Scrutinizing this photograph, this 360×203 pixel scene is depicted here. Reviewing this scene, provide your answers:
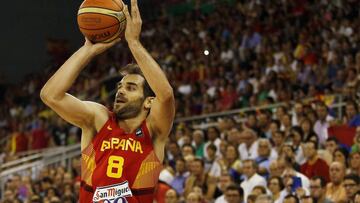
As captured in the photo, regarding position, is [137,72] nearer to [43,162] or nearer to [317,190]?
[317,190]

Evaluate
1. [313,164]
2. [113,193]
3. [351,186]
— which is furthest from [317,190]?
[113,193]

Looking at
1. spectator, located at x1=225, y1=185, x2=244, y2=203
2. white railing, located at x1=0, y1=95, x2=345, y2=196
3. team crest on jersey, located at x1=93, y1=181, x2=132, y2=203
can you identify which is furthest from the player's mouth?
white railing, located at x1=0, y1=95, x2=345, y2=196

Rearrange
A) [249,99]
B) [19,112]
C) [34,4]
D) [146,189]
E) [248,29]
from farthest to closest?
[34,4] < [19,112] < [248,29] < [249,99] < [146,189]

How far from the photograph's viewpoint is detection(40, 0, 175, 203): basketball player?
5168 mm

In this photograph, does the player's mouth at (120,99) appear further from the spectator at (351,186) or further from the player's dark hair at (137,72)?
the spectator at (351,186)

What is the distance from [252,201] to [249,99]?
5.58 m

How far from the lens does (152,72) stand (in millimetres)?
5129

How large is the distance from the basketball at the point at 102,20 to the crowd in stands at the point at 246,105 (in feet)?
12.0

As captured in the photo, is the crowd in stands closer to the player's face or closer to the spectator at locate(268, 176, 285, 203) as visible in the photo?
the spectator at locate(268, 176, 285, 203)

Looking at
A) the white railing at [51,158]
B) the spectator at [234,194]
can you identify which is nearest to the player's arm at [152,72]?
the spectator at [234,194]

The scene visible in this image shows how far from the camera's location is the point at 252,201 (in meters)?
9.11

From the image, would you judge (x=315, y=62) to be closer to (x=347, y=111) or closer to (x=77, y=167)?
(x=347, y=111)

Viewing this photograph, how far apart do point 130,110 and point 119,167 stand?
0.36 meters

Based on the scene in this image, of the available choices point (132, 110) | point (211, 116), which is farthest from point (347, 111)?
point (132, 110)
